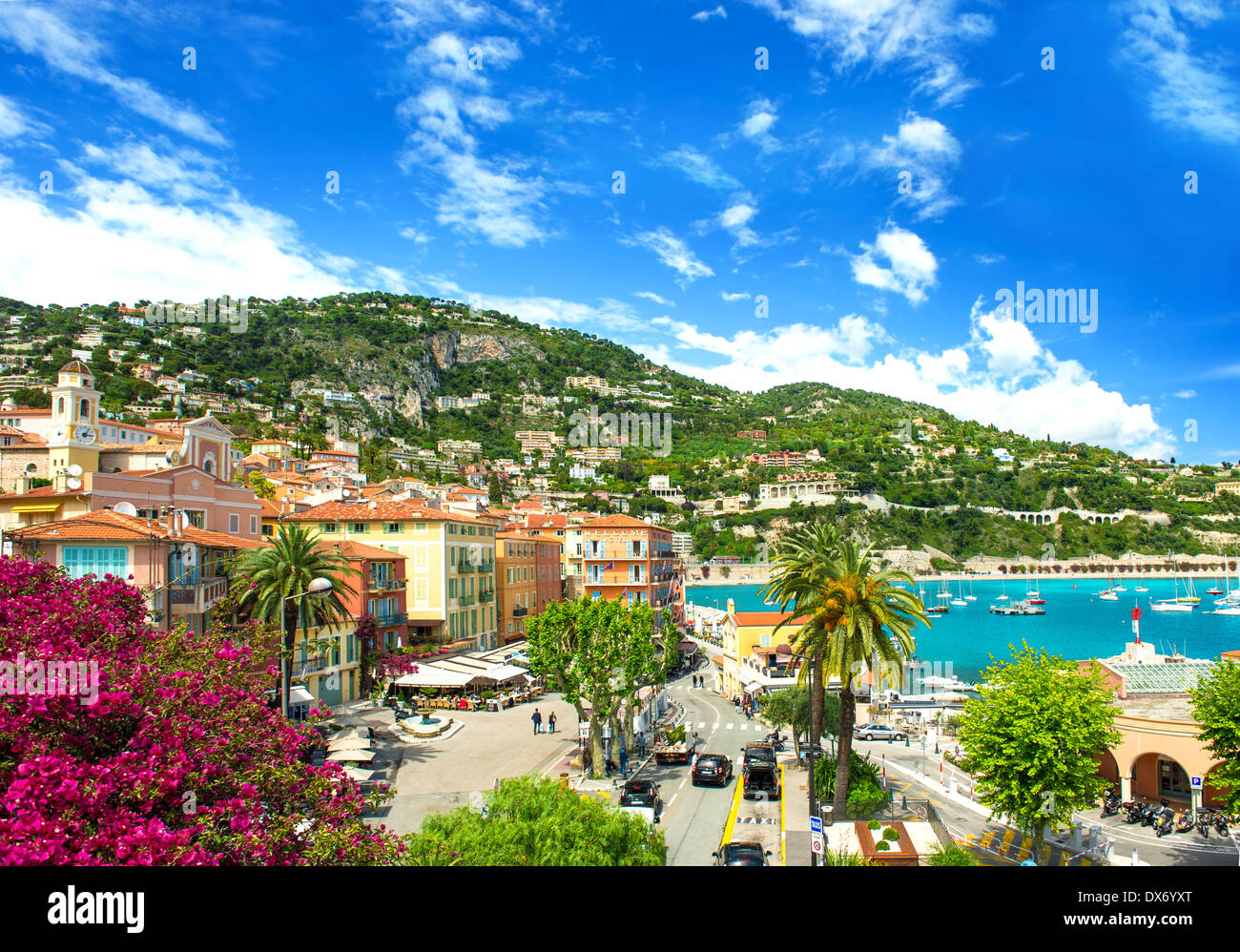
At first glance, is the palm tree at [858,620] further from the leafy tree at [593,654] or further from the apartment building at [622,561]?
the apartment building at [622,561]

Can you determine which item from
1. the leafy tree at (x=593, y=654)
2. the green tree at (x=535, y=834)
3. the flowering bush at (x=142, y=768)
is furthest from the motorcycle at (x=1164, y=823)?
the flowering bush at (x=142, y=768)

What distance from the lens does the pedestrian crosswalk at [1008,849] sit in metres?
19.4

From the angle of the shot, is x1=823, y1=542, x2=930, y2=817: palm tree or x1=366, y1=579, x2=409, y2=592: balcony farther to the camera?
x1=366, y1=579, x2=409, y2=592: balcony

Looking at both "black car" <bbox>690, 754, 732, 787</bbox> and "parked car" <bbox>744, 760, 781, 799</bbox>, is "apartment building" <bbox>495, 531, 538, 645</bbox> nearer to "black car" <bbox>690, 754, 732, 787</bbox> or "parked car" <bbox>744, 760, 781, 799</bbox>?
"black car" <bbox>690, 754, 732, 787</bbox>

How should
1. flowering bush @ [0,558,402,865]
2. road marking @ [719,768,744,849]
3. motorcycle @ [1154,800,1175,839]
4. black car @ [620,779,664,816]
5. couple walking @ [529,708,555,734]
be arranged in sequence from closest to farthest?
flowering bush @ [0,558,402,865] → road marking @ [719,768,744,849] → black car @ [620,779,664,816] → motorcycle @ [1154,800,1175,839] → couple walking @ [529,708,555,734]

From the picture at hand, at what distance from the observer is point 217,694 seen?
1025 centimetres

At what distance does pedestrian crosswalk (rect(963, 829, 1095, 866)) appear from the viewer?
19391 millimetres

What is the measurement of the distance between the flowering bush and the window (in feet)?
43.6

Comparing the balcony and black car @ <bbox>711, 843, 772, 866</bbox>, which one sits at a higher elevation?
the balcony

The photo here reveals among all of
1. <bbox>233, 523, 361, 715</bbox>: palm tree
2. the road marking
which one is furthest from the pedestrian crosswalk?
<bbox>233, 523, 361, 715</bbox>: palm tree

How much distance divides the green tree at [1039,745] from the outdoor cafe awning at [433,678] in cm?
2337

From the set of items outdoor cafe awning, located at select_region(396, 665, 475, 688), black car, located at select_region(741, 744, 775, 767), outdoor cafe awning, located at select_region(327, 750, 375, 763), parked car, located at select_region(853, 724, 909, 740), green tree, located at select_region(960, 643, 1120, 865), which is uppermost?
green tree, located at select_region(960, 643, 1120, 865)

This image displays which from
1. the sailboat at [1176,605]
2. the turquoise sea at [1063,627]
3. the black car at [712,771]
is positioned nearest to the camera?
the black car at [712,771]
